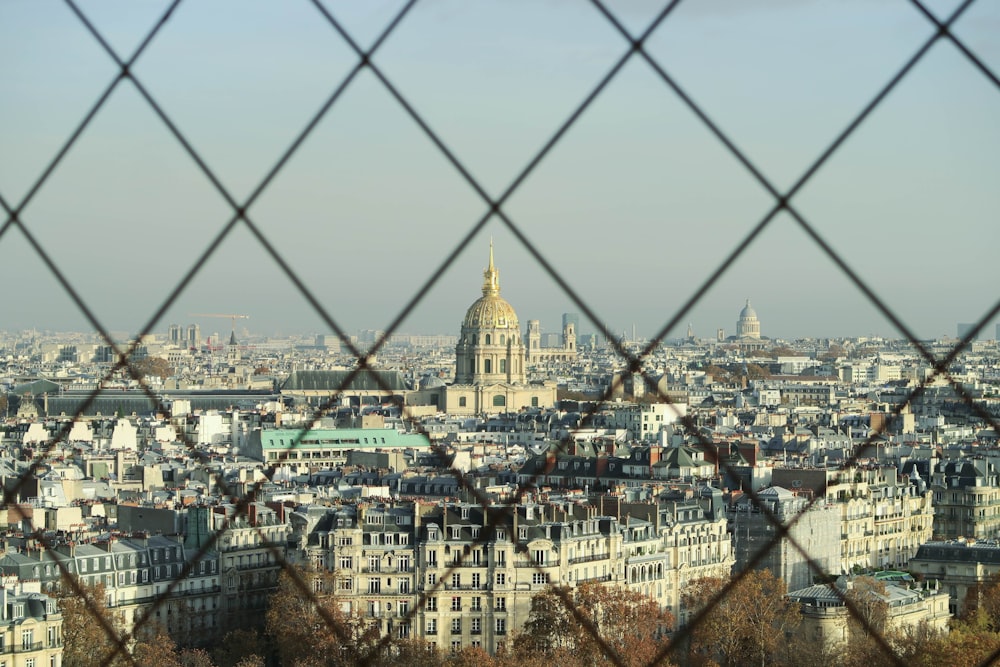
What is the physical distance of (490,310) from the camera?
4691cm

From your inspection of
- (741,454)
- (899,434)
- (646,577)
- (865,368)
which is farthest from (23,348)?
(646,577)

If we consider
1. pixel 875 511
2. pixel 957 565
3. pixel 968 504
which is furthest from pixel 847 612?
pixel 968 504

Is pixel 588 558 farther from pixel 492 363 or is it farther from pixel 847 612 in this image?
pixel 492 363

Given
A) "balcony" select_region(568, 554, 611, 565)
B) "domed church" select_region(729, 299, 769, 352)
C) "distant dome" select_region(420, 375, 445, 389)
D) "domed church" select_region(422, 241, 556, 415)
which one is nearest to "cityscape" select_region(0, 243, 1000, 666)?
"balcony" select_region(568, 554, 611, 565)

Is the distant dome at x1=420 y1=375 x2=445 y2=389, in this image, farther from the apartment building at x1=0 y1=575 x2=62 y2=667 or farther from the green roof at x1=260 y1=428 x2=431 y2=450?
the apartment building at x1=0 y1=575 x2=62 y2=667

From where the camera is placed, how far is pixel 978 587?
15828 millimetres

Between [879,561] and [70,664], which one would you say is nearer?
[70,664]

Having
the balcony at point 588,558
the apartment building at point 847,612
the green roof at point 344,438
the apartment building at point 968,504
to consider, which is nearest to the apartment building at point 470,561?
the balcony at point 588,558

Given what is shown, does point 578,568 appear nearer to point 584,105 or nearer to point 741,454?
point 741,454

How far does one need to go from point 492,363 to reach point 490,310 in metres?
1.35

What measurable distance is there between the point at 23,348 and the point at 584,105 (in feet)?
256

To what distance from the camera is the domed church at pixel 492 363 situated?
152ft

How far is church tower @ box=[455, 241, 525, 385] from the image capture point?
4703 cm

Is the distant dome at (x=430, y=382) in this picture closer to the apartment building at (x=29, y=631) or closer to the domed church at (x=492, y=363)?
the domed church at (x=492, y=363)
